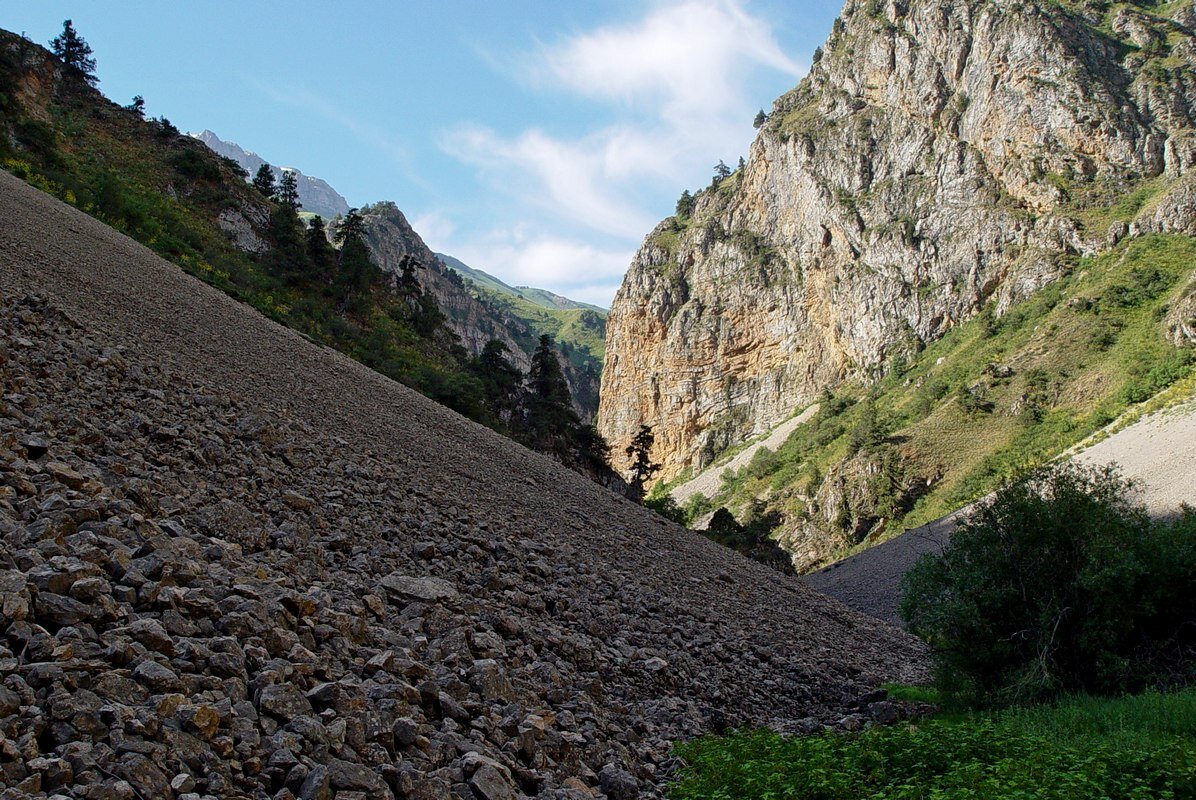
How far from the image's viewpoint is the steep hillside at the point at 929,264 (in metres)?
64.1

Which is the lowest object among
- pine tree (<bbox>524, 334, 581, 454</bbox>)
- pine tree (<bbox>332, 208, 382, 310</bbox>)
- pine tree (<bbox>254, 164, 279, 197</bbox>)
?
pine tree (<bbox>524, 334, 581, 454</bbox>)

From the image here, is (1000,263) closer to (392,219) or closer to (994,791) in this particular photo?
(994,791)

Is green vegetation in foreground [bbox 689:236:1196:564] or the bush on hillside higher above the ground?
green vegetation in foreground [bbox 689:236:1196:564]

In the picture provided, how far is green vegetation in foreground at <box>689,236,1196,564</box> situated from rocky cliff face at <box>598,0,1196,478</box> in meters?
5.76

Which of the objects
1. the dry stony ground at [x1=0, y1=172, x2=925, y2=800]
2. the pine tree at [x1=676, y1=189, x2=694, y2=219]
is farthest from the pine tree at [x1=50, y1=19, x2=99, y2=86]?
the pine tree at [x1=676, y1=189, x2=694, y2=219]

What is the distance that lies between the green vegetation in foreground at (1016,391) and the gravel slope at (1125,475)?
4480mm

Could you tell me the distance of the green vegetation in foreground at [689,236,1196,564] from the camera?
55.1 metres

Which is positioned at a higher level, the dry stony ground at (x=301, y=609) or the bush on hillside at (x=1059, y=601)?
the bush on hillside at (x=1059, y=601)

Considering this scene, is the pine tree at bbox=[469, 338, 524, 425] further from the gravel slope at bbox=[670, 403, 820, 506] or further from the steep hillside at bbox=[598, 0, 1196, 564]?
the gravel slope at bbox=[670, 403, 820, 506]

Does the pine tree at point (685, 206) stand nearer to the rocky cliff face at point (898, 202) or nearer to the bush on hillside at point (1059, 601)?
the rocky cliff face at point (898, 202)

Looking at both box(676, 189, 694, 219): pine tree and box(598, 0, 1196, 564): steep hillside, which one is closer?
box(598, 0, 1196, 564): steep hillside

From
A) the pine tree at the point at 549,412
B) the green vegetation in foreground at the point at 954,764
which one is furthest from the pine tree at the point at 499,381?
the green vegetation in foreground at the point at 954,764

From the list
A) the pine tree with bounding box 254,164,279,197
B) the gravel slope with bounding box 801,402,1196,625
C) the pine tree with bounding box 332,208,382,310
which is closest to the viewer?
the gravel slope with bounding box 801,402,1196,625

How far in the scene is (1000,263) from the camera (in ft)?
282
